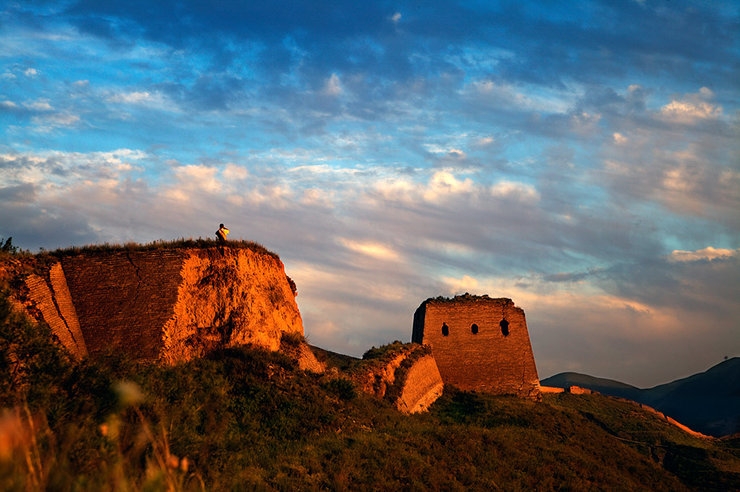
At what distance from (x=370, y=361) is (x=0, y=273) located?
49.0 ft

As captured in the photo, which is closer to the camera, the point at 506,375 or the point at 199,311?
the point at 199,311

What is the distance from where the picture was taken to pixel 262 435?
1670 centimetres

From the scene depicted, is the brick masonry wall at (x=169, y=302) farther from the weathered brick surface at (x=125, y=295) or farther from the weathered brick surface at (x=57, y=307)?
the weathered brick surface at (x=57, y=307)

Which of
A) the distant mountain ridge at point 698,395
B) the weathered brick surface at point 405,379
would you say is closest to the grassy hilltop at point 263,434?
the weathered brick surface at point 405,379

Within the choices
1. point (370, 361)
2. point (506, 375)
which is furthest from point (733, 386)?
point (370, 361)

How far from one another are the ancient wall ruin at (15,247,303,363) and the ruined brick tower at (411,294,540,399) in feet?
51.8

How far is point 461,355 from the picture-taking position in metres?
35.4

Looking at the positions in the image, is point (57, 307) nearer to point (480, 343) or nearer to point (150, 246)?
point (150, 246)

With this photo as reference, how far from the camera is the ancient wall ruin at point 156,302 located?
58.5 feet

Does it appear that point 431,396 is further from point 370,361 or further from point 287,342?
point 287,342

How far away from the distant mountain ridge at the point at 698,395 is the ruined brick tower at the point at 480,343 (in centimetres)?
3138

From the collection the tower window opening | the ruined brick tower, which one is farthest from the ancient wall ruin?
the tower window opening

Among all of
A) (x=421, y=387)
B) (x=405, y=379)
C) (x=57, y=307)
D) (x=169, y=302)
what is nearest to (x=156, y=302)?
(x=169, y=302)

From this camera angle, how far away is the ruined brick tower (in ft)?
115
